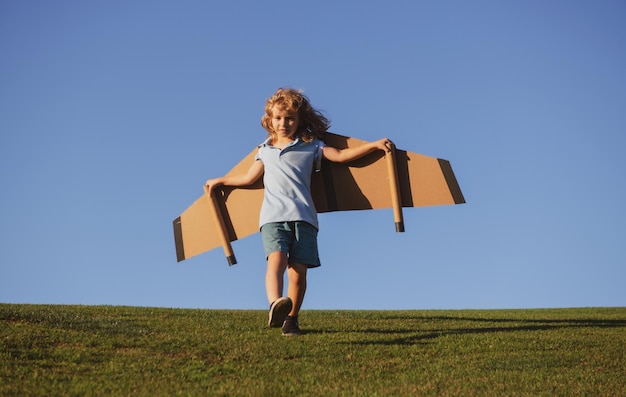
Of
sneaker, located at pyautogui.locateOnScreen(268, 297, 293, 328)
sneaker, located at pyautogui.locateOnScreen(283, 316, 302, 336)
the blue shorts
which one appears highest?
the blue shorts

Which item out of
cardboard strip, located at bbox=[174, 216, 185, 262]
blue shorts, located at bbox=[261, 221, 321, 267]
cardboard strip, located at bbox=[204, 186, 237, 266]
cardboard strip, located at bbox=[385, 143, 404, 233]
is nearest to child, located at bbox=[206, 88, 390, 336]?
blue shorts, located at bbox=[261, 221, 321, 267]

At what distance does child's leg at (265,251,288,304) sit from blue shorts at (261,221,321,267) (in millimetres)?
90

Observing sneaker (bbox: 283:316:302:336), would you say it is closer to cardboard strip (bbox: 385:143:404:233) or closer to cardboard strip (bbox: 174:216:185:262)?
cardboard strip (bbox: 385:143:404:233)

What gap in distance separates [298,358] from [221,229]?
9.58 feet

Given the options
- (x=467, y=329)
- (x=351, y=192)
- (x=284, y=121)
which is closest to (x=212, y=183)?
(x=284, y=121)

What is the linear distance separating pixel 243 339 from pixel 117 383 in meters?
2.04

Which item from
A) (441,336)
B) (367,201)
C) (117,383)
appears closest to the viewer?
(117,383)

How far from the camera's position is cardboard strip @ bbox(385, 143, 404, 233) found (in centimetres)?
766

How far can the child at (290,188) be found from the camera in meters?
6.90

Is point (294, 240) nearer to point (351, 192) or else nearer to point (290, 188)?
point (290, 188)

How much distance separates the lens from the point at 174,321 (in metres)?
8.48

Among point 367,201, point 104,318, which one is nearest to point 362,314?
point 367,201

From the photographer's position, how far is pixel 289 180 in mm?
7246

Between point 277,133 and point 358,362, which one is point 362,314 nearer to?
point 277,133
